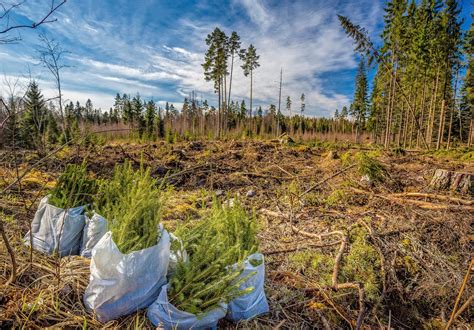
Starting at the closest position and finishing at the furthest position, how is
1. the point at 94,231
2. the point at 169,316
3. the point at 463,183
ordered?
the point at 169,316 < the point at 94,231 < the point at 463,183

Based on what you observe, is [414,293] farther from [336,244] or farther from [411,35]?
[411,35]

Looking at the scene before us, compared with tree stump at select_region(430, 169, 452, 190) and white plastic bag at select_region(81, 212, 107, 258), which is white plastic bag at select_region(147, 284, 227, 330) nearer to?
white plastic bag at select_region(81, 212, 107, 258)

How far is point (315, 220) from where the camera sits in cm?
395

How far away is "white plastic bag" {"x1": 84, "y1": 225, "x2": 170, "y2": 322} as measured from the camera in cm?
148

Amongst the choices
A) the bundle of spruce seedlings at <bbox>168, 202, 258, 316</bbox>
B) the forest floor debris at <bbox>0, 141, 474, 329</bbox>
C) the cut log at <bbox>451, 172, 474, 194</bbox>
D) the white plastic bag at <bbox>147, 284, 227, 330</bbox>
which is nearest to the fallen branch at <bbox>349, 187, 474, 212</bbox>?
the forest floor debris at <bbox>0, 141, 474, 329</bbox>

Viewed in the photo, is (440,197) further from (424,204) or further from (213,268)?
(213,268)

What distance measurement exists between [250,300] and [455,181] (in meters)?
4.64

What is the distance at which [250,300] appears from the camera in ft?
5.80

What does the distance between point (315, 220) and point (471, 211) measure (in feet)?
7.19

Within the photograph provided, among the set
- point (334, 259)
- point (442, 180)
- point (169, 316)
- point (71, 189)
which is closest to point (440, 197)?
point (442, 180)

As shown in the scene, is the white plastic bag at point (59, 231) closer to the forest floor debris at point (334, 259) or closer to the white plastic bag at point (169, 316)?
the forest floor debris at point (334, 259)

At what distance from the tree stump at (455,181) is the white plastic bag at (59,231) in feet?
18.3

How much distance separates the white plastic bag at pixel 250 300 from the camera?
1740mm

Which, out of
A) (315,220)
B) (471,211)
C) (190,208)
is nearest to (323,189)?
(315,220)
